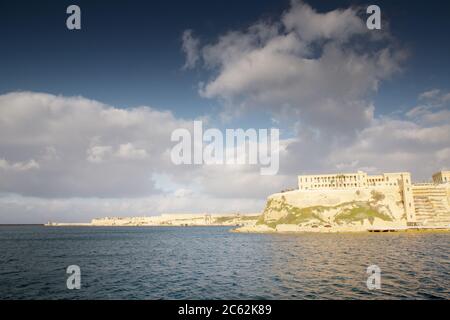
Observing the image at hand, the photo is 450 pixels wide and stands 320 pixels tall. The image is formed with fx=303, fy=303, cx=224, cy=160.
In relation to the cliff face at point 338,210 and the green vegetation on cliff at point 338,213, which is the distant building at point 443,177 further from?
the green vegetation on cliff at point 338,213

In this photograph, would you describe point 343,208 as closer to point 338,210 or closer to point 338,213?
point 338,210

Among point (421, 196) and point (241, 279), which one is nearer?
point (241, 279)

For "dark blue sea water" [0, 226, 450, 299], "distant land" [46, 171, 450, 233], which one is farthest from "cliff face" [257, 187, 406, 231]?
"dark blue sea water" [0, 226, 450, 299]

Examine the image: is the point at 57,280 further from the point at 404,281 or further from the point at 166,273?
the point at 404,281

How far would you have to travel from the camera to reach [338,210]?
501ft

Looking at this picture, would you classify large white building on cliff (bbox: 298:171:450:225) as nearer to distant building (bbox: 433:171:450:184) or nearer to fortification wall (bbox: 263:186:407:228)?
distant building (bbox: 433:171:450:184)

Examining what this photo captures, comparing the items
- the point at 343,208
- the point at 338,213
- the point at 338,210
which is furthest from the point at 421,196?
the point at 338,213

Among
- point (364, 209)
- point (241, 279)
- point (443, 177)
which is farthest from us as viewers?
point (443, 177)

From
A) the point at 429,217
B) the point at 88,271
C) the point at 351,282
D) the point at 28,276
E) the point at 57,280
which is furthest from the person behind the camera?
the point at 429,217

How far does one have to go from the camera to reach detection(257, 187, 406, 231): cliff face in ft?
470

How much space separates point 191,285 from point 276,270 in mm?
12681

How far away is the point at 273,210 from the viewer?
6668 inches

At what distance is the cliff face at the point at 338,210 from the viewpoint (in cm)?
14312
